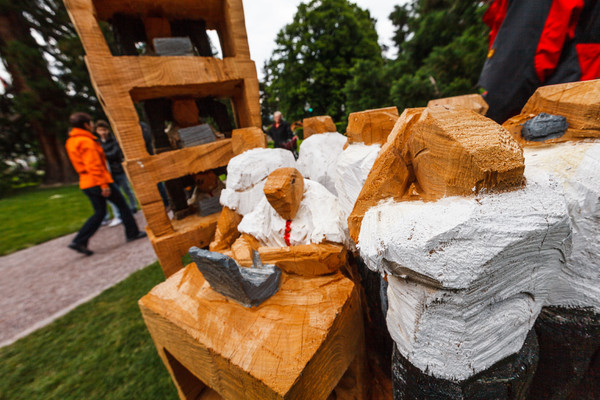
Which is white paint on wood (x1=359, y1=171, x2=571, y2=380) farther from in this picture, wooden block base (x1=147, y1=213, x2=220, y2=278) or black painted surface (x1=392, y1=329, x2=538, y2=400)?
wooden block base (x1=147, y1=213, x2=220, y2=278)

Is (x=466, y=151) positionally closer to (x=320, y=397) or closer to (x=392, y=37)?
(x=320, y=397)

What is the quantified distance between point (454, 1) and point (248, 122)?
3.86 m

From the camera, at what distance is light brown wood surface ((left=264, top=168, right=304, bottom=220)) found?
0.92 m

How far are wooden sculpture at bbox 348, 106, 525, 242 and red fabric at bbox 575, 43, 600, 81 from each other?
0.84 metres

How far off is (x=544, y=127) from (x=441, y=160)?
0.45 meters

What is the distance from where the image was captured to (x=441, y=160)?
54cm

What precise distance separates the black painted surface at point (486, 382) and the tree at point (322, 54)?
678 cm

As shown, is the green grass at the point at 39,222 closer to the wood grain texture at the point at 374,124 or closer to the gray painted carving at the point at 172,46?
the gray painted carving at the point at 172,46

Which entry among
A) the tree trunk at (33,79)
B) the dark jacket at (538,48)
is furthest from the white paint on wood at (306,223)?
the tree trunk at (33,79)

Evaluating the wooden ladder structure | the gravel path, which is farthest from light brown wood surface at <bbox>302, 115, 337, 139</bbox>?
the gravel path

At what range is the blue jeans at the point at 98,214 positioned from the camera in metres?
2.91

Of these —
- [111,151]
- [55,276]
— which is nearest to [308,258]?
[55,276]

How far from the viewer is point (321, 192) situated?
3.62ft

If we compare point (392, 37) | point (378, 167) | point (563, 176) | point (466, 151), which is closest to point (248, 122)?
point (378, 167)
